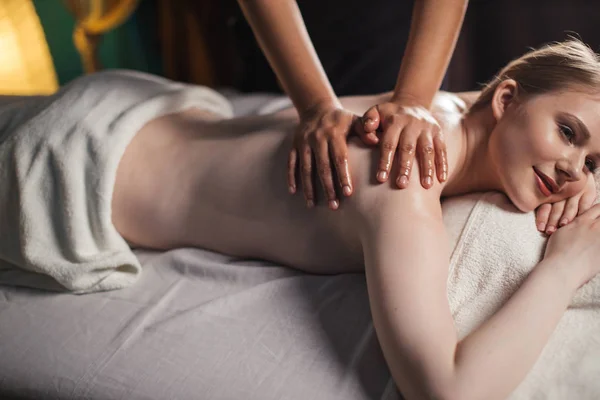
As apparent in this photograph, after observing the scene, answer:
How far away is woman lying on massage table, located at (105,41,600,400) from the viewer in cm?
81

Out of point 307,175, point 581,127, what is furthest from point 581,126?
point 307,175

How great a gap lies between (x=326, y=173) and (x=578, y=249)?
42 centimetres

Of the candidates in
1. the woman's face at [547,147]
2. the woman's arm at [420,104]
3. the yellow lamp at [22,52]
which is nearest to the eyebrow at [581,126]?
the woman's face at [547,147]

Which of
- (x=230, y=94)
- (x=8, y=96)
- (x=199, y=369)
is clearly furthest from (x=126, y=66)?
(x=199, y=369)

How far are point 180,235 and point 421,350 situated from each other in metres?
0.56

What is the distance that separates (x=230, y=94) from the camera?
6.55 feet

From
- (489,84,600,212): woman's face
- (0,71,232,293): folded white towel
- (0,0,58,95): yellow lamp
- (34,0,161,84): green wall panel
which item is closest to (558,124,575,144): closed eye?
(489,84,600,212): woman's face

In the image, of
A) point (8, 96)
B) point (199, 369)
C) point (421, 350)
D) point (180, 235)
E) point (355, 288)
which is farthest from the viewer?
point (8, 96)

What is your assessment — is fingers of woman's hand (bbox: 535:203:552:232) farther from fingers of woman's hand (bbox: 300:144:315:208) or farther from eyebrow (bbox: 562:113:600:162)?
fingers of woman's hand (bbox: 300:144:315:208)

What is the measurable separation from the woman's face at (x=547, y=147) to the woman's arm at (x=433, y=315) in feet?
0.46

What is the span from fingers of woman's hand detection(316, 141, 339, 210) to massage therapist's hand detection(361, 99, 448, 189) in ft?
0.24

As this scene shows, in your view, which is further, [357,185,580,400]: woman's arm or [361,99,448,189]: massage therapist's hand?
[361,99,448,189]: massage therapist's hand

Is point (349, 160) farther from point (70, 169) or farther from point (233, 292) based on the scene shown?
point (70, 169)

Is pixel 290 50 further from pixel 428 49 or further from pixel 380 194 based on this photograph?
pixel 380 194
